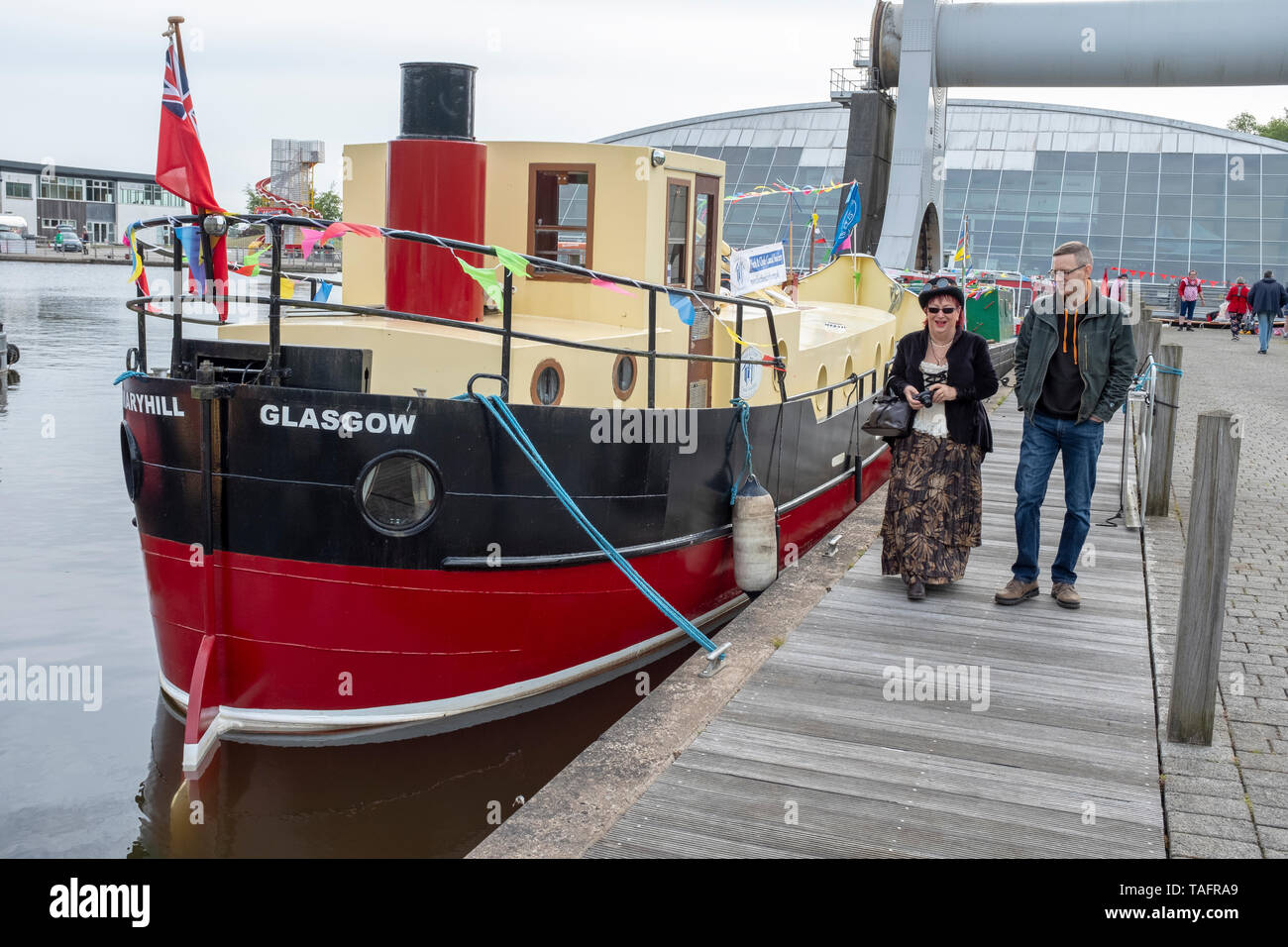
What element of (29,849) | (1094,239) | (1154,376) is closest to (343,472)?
(29,849)

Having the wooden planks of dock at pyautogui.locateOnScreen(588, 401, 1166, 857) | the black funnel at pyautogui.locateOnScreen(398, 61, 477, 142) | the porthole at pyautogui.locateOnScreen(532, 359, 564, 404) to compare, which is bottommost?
the wooden planks of dock at pyautogui.locateOnScreen(588, 401, 1166, 857)

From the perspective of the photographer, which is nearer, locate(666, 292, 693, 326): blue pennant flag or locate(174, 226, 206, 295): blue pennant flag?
locate(174, 226, 206, 295): blue pennant flag

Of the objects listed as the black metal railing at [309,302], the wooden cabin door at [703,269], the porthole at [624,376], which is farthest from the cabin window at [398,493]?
the wooden cabin door at [703,269]

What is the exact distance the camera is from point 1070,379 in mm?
6633

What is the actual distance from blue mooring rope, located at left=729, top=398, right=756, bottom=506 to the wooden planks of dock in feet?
4.01

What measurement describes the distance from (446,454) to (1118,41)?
2137 centimetres

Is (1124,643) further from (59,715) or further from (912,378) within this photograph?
→ (59,715)

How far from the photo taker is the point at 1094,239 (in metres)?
41.5

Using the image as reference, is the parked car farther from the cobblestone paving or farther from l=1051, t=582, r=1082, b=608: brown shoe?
l=1051, t=582, r=1082, b=608: brown shoe

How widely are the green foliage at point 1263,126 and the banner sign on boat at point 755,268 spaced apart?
93670 mm

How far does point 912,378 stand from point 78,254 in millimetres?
81093

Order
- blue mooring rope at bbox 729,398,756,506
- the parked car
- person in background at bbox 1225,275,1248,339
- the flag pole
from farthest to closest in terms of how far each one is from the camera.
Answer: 1. the parked car
2. person in background at bbox 1225,275,1248,339
3. blue mooring rope at bbox 729,398,756,506
4. the flag pole

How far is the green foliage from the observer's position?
92.3 m

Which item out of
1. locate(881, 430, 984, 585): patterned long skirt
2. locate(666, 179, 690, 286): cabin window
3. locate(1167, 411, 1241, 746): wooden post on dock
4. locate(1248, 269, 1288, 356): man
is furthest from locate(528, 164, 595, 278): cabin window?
locate(1248, 269, 1288, 356): man
